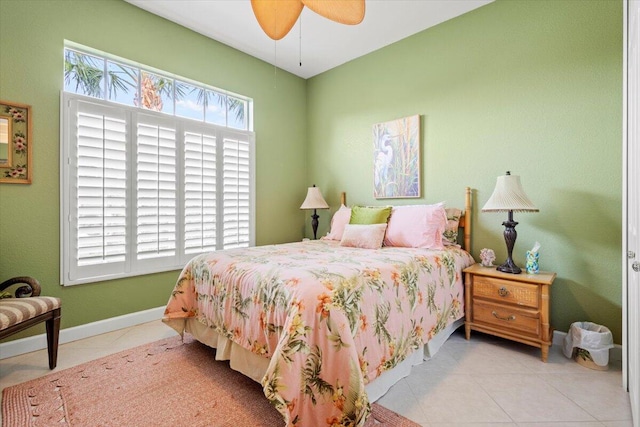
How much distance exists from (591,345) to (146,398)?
2893mm

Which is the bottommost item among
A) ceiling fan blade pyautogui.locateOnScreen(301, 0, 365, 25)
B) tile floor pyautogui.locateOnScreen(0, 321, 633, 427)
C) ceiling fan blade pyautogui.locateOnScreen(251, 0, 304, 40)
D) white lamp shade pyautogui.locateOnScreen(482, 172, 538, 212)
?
tile floor pyautogui.locateOnScreen(0, 321, 633, 427)

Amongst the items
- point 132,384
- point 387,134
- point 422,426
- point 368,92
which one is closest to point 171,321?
point 132,384

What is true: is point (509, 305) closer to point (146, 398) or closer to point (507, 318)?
point (507, 318)

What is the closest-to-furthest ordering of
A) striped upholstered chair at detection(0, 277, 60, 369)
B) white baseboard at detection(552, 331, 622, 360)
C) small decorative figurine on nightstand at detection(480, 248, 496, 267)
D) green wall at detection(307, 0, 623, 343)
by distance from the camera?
striped upholstered chair at detection(0, 277, 60, 369) → white baseboard at detection(552, 331, 622, 360) → green wall at detection(307, 0, 623, 343) → small decorative figurine on nightstand at detection(480, 248, 496, 267)

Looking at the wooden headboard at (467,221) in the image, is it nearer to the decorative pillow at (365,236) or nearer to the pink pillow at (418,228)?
the pink pillow at (418,228)

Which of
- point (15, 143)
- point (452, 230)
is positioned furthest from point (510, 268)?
point (15, 143)

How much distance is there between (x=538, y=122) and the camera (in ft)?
8.41

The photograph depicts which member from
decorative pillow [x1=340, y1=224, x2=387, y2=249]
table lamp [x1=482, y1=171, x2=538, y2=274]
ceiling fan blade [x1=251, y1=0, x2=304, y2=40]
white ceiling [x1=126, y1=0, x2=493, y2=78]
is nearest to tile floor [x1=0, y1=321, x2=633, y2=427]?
table lamp [x1=482, y1=171, x2=538, y2=274]

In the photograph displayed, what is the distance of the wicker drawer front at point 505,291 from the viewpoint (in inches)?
87.3

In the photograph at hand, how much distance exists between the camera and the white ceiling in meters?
2.86

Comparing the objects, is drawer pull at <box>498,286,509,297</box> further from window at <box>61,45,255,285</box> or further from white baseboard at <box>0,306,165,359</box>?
white baseboard at <box>0,306,165,359</box>

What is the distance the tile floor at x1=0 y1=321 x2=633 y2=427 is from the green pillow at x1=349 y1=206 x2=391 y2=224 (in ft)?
3.98

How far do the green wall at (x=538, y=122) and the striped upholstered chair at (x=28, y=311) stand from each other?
3.33 meters

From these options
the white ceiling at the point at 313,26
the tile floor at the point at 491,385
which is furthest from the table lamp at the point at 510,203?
the white ceiling at the point at 313,26
